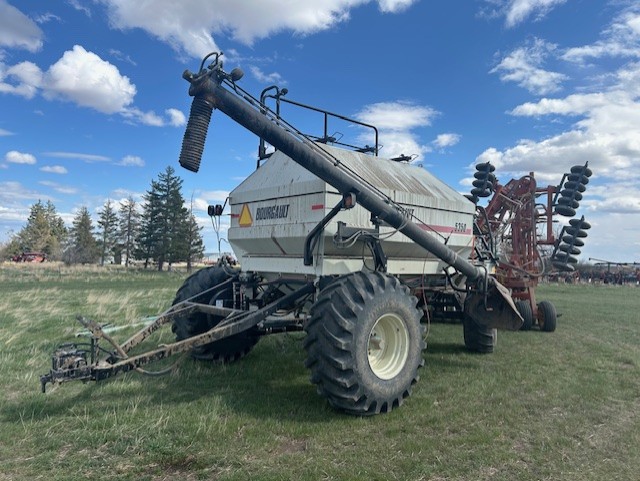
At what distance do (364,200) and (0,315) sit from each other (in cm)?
1100

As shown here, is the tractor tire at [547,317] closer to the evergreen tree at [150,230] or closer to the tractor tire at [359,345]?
the tractor tire at [359,345]

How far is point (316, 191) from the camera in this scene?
5.97 m

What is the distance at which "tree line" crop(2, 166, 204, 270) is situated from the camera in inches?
2261

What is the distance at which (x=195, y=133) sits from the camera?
4781mm

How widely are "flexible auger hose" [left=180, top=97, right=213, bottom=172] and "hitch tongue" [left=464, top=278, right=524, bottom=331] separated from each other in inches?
180

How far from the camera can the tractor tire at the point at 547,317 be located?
1127 centimetres

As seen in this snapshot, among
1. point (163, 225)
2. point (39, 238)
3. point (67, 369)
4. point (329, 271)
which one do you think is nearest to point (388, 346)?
point (329, 271)

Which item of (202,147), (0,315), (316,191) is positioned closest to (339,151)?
(316,191)

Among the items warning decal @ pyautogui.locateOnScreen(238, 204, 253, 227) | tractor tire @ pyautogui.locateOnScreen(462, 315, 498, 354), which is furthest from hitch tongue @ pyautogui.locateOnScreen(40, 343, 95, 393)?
tractor tire @ pyautogui.locateOnScreen(462, 315, 498, 354)

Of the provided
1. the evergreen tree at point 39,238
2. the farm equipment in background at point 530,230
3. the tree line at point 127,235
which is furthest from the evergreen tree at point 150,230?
the farm equipment in background at point 530,230

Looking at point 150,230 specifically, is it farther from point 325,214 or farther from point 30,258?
point 325,214

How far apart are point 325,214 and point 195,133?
1754 mm

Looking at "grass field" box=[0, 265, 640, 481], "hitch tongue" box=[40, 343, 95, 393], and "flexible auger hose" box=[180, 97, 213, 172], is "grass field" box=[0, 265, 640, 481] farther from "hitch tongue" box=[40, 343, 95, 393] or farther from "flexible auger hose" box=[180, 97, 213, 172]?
"flexible auger hose" box=[180, 97, 213, 172]

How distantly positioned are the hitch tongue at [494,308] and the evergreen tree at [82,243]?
67.1 metres
